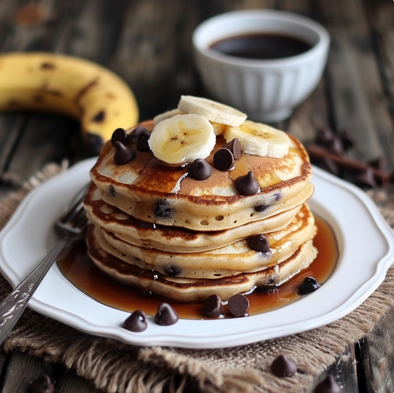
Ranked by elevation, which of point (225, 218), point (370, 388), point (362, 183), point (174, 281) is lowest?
point (362, 183)

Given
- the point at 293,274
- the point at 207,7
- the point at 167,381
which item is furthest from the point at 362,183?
the point at 207,7

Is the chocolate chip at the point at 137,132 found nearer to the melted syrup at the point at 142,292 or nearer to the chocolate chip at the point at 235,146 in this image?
the chocolate chip at the point at 235,146

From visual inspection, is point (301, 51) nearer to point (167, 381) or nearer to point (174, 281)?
point (174, 281)

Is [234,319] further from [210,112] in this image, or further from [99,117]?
[99,117]

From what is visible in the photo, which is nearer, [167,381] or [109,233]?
[167,381]

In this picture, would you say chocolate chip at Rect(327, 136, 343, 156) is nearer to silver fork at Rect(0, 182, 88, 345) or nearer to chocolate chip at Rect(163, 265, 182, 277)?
silver fork at Rect(0, 182, 88, 345)

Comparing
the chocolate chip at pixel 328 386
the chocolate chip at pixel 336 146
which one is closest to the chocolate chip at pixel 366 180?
the chocolate chip at pixel 336 146

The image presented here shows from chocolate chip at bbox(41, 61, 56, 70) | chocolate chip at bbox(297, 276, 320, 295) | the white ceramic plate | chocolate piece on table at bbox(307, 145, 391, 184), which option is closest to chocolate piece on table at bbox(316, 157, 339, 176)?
chocolate piece on table at bbox(307, 145, 391, 184)
